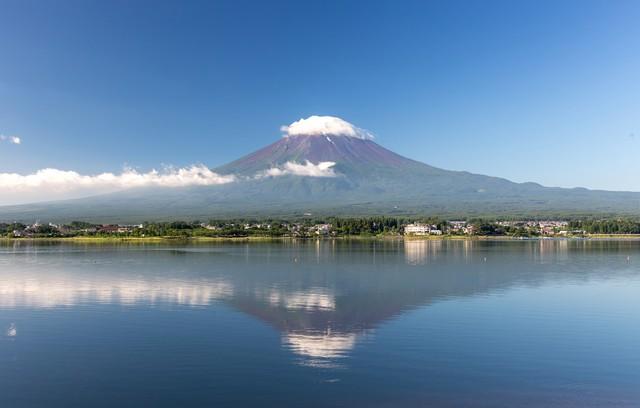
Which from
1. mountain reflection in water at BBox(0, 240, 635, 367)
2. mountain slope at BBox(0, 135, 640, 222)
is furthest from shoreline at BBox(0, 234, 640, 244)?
mountain slope at BBox(0, 135, 640, 222)

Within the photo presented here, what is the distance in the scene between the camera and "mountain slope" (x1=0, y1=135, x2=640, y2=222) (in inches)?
5167

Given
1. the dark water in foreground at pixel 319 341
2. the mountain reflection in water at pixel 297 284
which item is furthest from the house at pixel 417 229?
the dark water in foreground at pixel 319 341

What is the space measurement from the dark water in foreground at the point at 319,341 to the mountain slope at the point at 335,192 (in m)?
100

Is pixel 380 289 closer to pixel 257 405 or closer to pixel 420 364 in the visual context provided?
pixel 420 364

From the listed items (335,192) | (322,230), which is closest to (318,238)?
(322,230)

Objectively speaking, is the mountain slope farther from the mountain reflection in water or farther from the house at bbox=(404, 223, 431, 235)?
the mountain reflection in water

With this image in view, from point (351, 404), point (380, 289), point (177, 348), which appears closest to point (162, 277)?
point (380, 289)

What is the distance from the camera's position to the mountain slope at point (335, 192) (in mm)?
131250

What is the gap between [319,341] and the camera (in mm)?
11633

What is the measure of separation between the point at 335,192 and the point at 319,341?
143293 millimetres

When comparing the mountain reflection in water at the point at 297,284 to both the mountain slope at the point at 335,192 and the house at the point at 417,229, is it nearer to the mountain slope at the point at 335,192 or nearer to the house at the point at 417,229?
the house at the point at 417,229

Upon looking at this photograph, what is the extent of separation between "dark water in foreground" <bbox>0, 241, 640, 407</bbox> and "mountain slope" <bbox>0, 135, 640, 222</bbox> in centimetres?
10042

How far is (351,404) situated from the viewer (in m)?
7.86

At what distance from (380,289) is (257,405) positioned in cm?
1227
